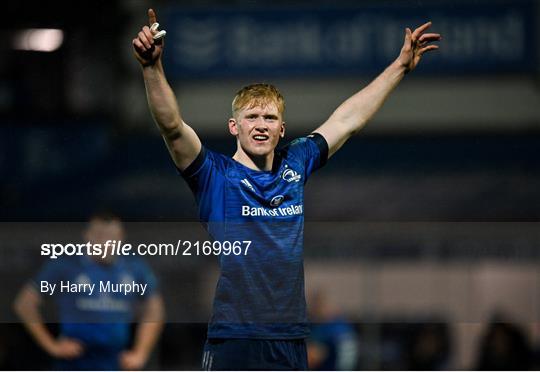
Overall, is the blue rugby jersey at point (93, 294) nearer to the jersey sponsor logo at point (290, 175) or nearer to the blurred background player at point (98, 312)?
the blurred background player at point (98, 312)

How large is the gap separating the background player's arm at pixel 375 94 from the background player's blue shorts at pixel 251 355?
63 cm

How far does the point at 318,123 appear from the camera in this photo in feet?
12.1

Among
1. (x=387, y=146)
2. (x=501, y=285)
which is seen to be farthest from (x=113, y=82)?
(x=501, y=285)

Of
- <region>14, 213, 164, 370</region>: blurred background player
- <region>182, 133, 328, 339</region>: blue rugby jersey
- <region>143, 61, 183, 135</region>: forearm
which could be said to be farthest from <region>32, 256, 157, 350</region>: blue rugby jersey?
<region>143, 61, 183, 135</region>: forearm

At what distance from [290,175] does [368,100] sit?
0.37m

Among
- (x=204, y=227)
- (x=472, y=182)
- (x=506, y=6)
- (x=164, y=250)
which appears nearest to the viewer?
(x=204, y=227)

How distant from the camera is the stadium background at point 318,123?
143 inches

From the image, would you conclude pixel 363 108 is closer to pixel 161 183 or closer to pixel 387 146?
pixel 387 146

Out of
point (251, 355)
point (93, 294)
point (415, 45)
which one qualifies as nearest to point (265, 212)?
point (251, 355)

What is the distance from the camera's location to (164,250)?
383cm

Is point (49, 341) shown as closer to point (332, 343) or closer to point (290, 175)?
point (290, 175)

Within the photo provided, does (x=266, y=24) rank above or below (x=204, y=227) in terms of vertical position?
above

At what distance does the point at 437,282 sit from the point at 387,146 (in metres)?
0.62

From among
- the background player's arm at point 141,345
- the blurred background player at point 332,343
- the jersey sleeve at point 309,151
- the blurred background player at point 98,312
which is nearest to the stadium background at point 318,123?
the blurred background player at point 98,312
